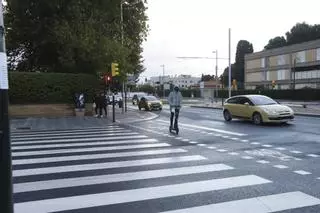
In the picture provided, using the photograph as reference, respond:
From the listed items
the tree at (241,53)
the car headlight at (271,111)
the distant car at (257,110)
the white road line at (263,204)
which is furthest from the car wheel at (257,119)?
the tree at (241,53)

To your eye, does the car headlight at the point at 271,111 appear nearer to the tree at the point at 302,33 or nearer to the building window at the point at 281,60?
the building window at the point at 281,60

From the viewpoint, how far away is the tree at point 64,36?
2947 cm

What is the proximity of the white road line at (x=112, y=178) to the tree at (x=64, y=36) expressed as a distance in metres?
21.5

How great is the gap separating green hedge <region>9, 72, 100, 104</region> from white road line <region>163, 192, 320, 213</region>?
23.2m

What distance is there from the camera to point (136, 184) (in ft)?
24.0

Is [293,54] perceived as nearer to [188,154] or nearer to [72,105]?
[72,105]

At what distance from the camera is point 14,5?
100 ft

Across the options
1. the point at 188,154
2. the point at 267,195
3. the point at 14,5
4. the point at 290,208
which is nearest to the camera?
the point at 290,208

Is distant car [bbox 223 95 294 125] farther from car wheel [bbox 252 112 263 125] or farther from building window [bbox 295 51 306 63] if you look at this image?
building window [bbox 295 51 306 63]

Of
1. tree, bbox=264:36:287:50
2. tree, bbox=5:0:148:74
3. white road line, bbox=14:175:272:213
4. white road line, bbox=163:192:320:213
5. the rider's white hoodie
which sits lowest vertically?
white road line, bbox=163:192:320:213

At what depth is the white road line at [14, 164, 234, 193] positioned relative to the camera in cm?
717

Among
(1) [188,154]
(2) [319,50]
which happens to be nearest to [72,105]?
(1) [188,154]

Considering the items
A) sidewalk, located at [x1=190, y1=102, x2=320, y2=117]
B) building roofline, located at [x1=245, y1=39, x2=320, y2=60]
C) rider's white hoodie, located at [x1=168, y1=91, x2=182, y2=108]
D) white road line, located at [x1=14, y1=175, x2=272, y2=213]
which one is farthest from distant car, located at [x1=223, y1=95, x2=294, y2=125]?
building roofline, located at [x1=245, y1=39, x2=320, y2=60]

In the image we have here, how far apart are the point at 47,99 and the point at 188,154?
1932cm
